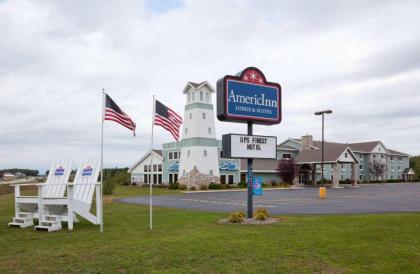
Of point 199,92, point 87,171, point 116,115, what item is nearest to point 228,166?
point 199,92

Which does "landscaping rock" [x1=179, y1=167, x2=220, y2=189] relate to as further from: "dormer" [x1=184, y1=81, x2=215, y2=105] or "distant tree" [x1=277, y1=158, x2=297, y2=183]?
"distant tree" [x1=277, y1=158, x2=297, y2=183]

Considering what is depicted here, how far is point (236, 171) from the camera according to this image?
2169 inches

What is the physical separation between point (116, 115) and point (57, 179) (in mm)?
3467

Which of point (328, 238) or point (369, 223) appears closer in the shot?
point (328, 238)

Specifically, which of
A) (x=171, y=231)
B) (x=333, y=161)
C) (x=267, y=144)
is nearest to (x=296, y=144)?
(x=333, y=161)

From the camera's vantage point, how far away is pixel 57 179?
1388cm

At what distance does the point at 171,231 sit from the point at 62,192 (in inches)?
187

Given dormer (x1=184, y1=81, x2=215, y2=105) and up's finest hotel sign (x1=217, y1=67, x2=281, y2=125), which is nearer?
up's finest hotel sign (x1=217, y1=67, x2=281, y2=125)

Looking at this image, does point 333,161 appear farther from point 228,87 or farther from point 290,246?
point 290,246

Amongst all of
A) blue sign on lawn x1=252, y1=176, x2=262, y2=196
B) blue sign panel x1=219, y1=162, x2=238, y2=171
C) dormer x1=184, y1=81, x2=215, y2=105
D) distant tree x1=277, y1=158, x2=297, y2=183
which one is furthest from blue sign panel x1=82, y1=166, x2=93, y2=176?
distant tree x1=277, y1=158, x2=297, y2=183

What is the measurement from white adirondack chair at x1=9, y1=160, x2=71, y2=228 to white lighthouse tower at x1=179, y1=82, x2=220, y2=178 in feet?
104

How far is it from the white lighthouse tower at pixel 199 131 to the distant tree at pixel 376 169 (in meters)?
37.0

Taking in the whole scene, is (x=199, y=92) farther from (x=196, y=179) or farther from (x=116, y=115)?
(x=116, y=115)

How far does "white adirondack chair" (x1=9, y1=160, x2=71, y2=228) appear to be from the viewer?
495 inches
